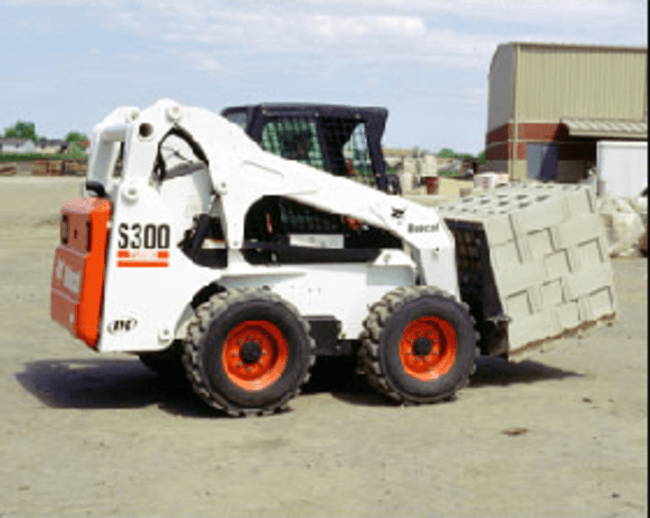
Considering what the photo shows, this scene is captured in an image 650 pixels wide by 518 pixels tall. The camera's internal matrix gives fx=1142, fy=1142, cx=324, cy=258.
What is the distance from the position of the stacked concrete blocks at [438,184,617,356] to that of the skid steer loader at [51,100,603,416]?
0.09 metres

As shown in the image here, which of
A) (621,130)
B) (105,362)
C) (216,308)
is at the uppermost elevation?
(621,130)

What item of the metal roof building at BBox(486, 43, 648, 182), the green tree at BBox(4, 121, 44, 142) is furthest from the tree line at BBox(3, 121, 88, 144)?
the metal roof building at BBox(486, 43, 648, 182)

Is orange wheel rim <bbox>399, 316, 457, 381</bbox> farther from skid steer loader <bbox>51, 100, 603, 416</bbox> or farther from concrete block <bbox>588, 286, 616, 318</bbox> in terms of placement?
concrete block <bbox>588, 286, 616, 318</bbox>

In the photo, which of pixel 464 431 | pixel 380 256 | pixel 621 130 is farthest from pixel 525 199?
pixel 621 130

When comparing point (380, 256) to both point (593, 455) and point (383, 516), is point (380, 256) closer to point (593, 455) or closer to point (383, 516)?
point (593, 455)

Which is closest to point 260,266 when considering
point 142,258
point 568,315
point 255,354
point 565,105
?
point 255,354

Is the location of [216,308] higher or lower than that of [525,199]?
lower

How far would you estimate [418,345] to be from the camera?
8.63 meters

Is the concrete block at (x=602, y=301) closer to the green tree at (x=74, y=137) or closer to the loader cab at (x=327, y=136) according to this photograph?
the loader cab at (x=327, y=136)

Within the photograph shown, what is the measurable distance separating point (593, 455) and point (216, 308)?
2.73 meters

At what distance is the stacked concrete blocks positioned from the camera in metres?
8.95

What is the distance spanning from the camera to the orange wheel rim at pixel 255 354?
26.8ft

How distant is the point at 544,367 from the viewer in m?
10.4

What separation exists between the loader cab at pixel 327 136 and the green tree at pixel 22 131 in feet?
540
